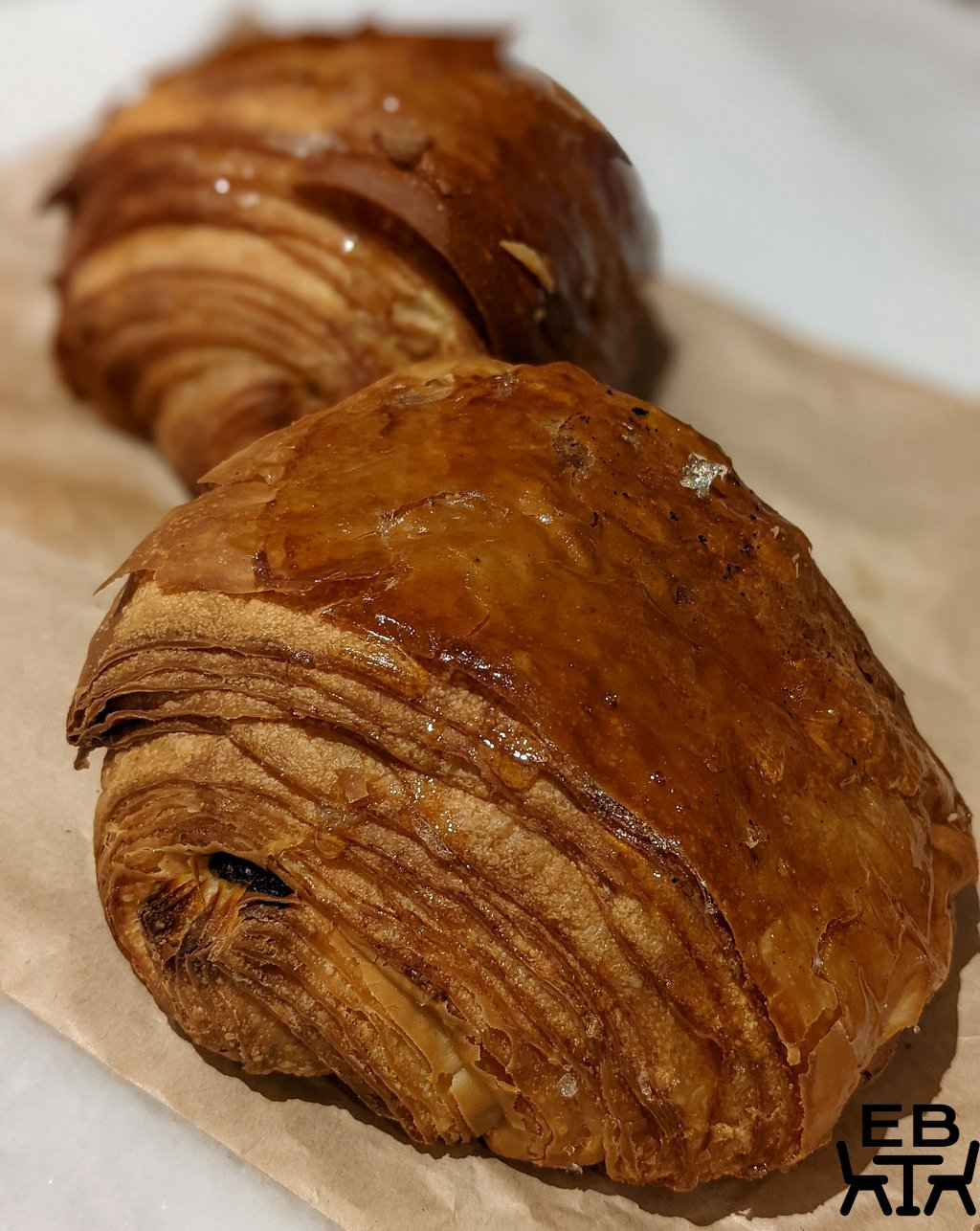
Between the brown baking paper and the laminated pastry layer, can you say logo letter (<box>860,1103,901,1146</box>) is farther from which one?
the laminated pastry layer

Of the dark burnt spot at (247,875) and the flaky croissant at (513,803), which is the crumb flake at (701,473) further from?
the dark burnt spot at (247,875)

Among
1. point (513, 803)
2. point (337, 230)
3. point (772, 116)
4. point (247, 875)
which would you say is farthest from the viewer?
point (772, 116)

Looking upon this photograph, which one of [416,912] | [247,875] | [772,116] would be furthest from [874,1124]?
[772,116]

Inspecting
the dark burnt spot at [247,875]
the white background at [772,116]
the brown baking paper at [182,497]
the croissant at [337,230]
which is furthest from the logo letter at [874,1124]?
the white background at [772,116]

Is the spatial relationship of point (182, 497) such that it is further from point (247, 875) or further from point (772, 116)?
point (772, 116)

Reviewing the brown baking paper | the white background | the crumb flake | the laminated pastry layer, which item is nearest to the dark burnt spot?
the laminated pastry layer

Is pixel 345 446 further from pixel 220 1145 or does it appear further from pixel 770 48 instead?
pixel 770 48
